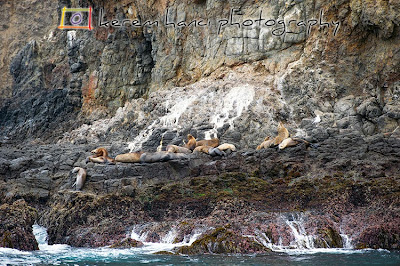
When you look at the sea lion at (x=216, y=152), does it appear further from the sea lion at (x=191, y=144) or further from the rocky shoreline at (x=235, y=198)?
the sea lion at (x=191, y=144)

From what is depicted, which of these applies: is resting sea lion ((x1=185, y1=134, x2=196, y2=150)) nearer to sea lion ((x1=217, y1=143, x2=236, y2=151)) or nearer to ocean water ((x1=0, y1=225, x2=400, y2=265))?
sea lion ((x1=217, y1=143, x2=236, y2=151))

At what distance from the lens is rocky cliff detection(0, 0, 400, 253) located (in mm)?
16516

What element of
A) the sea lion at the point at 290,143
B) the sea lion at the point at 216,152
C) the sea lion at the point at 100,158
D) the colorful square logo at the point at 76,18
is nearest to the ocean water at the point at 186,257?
the sea lion at the point at 216,152

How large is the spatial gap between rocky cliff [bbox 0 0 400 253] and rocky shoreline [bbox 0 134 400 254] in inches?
2.0

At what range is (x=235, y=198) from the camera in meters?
16.9

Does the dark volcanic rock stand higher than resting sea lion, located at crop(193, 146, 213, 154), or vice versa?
resting sea lion, located at crop(193, 146, 213, 154)

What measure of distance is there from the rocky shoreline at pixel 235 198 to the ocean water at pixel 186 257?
570 mm

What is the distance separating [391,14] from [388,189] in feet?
38.6

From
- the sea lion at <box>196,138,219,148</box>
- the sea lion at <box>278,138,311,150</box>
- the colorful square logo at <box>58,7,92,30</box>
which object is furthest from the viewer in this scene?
the colorful square logo at <box>58,7,92,30</box>

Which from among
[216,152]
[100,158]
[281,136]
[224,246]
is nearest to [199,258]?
[224,246]

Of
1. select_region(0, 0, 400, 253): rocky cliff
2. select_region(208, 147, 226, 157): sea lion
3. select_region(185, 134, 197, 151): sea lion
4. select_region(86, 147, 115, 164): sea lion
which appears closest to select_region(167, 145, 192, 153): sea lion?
select_region(185, 134, 197, 151): sea lion

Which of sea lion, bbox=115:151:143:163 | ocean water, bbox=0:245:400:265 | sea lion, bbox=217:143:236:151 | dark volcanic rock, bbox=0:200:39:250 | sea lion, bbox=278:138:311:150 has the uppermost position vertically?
sea lion, bbox=217:143:236:151

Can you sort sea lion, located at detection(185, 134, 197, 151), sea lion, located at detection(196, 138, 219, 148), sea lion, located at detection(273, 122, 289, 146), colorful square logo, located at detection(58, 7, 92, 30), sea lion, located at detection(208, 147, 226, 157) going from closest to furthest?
sea lion, located at detection(208, 147, 226, 157) < sea lion, located at detection(273, 122, 289, 146) < sea lion, located at detection(196, 138, 219, 148) < sea lion, located at detection(185, 134, 197, 151) < colorful square logo, located at detection(58, 7, 92, 30)

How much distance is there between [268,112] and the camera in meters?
26.8
